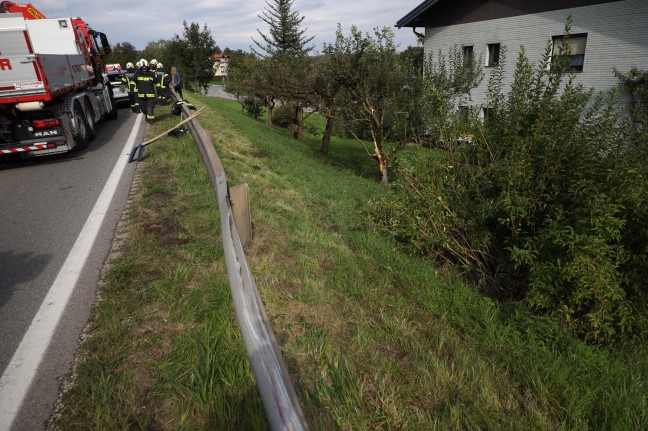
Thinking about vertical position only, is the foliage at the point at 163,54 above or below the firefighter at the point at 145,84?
above

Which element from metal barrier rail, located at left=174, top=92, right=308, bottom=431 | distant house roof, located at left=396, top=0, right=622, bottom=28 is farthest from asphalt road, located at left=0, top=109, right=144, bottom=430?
distant house roof, located at left=396, top=0, right=622, bottom=28

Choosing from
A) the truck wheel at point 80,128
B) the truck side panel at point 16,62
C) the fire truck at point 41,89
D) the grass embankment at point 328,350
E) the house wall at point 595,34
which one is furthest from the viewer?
the house wall at point 595,34

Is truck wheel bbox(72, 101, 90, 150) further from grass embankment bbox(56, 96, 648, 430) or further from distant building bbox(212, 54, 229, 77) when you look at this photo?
distant building bbox(212, 54, 229, 77)

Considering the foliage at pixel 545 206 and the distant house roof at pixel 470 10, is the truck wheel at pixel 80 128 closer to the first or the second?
the foliage at pixel 545 206

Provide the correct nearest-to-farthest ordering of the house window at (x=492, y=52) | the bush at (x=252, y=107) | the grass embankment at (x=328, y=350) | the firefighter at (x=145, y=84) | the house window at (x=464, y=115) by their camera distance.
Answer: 1. the grass embankment at (x=328, y=350)
2. the house window at (x=464, y=115)
3. the firefighter at (x=145, y=84)
4. the house window at (x=492, y=52)
5. the bush at (x=252, y=107)

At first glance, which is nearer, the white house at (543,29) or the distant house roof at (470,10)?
the white house at (543,29)

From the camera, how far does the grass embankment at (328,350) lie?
226cm

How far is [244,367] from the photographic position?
2.43 meters

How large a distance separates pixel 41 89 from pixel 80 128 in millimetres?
1829

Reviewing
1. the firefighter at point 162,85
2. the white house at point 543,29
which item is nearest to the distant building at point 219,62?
the white house at point 543,29

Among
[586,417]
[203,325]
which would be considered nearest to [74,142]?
[203,325]

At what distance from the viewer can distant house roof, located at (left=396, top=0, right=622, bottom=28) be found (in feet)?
55.3

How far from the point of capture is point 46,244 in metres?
4.29

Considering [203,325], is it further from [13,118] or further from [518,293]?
[13,118]
